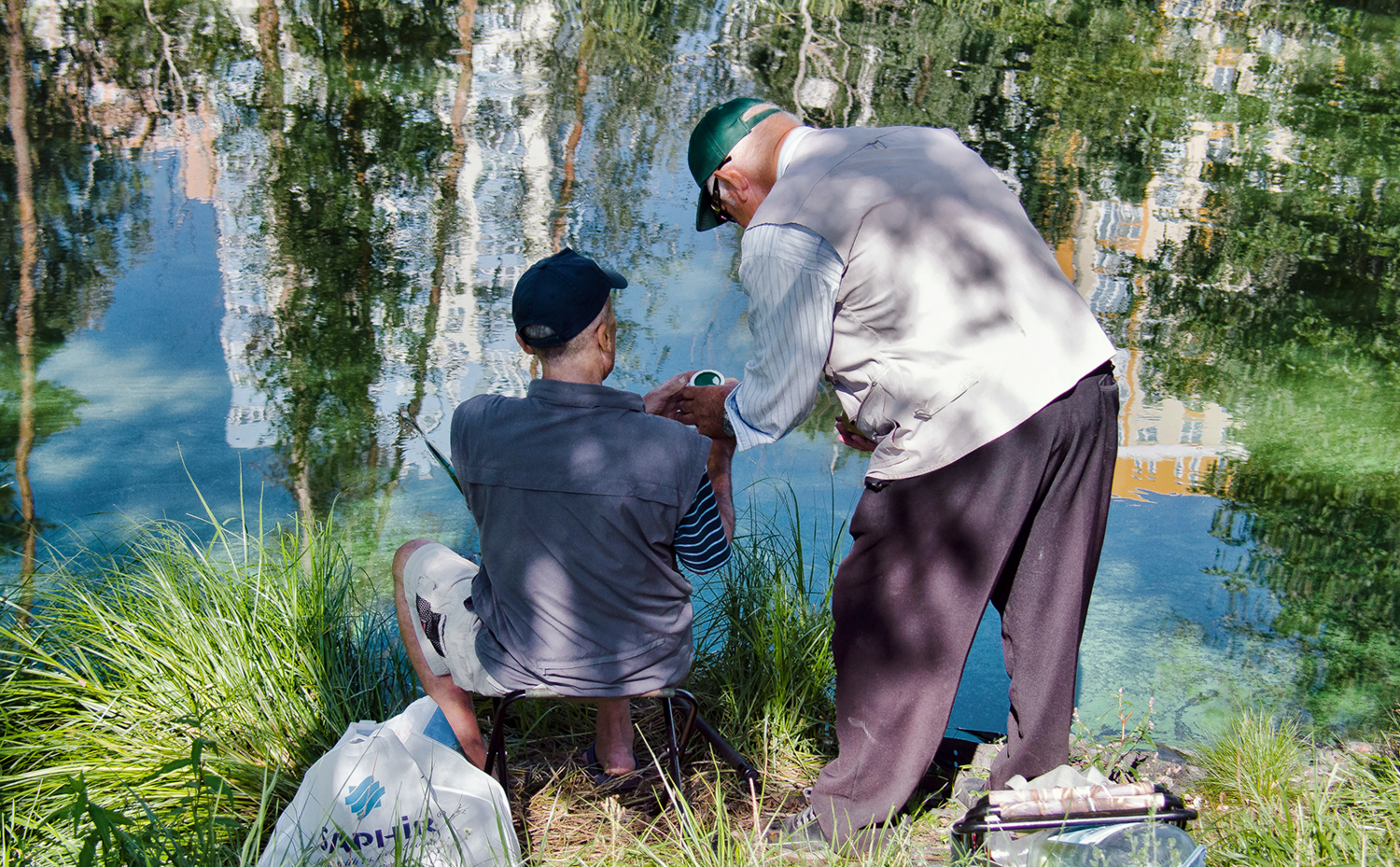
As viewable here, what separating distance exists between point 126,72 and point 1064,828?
8570mm

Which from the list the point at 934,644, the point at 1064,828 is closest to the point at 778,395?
the point at 934,644

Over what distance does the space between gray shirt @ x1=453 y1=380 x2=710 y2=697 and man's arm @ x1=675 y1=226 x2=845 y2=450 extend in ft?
0.53

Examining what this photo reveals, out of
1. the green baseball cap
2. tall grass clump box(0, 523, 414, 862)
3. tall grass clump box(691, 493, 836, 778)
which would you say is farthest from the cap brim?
tall grass clump box(0, 523, 414, 862)

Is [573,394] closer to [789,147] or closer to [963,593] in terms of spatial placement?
[789,147]

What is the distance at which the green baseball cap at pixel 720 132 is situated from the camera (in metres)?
2.33

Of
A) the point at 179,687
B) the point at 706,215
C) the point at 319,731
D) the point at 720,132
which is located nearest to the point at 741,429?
the point at 706,215

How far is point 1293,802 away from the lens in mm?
2330

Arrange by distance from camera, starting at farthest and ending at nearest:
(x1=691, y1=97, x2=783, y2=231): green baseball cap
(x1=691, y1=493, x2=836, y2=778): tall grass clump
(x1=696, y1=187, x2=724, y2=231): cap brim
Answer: (x1=691, y1=493, x2=836, y2=778): tall grass clump < (x1=696, y1=187, x2=724, y2=231): cap brim < (x1=691, y1=97, x2=783, y2=231): green baseball cap

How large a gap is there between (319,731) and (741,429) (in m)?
1.12

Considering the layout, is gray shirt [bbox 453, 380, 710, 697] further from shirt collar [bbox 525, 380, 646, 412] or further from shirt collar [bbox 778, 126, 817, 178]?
shirt collar [bbox 778, 126, 817, 178]

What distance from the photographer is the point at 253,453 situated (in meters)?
4.13

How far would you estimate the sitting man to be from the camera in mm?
2121

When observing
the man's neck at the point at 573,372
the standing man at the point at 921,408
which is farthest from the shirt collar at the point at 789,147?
the man's neck at the point at 573,372

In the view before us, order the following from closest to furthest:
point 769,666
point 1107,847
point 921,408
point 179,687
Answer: point 1107,847 < point 921,408 < point 179,687 < point 769,666
